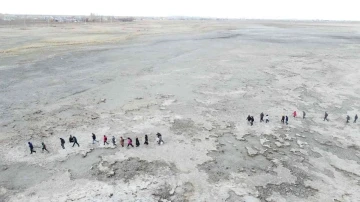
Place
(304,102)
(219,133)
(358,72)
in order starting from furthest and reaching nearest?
(358,72)
(304,102)
(219,133)

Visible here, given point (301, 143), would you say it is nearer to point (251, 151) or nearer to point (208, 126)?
point (251, 151)

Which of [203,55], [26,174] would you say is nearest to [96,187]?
[26,174]

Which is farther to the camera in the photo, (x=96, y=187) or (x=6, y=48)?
(x=6, y=48)

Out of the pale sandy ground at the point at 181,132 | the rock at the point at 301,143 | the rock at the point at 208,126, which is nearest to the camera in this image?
the pale sandy ground at the point at 181,132

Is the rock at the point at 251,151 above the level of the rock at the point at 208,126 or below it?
below

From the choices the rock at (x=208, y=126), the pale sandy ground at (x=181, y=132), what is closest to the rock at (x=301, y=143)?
the pale sandy ground at (x=181, y=132)

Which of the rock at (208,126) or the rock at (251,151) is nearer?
the rock at (251,151)

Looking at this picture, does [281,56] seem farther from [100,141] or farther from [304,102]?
[100,141]

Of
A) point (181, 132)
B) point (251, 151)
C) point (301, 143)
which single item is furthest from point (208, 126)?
point (301, 143)

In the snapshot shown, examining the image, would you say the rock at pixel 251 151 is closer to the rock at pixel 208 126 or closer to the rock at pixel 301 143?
the rock at pixel 301 143

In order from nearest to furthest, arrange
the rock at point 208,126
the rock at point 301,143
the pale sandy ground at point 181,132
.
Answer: the pale sandy ground at point 181,132 → the rock at point 301,143 → the rock at point 208,126
